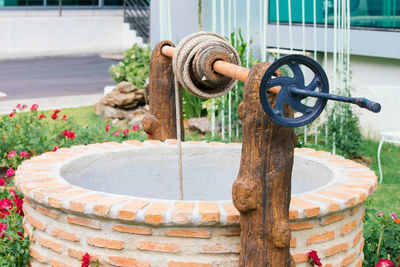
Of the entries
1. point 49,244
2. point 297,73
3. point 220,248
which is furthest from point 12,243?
point 297,73

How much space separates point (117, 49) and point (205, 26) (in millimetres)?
12052

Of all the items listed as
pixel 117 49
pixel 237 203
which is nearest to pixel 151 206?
pixel 237 203

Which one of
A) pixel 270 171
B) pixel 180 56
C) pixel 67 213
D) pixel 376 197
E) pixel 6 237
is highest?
pixel 180 56

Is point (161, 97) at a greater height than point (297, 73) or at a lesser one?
lesser

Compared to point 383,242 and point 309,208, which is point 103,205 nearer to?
point 309,208

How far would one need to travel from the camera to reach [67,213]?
3.33 meters

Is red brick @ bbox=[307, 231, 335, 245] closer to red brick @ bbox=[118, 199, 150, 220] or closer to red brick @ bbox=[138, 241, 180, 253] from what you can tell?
red brick @ bbox=[138, 241, 180, 253]

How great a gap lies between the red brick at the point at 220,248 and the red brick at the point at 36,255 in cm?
99

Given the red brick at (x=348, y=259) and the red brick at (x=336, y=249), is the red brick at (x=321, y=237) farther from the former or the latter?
the red brick at (x=348, y=259)

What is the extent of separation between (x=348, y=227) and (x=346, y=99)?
3.84 ft

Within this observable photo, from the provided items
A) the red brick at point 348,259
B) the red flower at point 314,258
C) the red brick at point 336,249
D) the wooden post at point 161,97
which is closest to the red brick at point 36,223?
the wooden post at point 161,97

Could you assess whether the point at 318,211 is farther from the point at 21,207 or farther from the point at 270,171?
the point at 21,207

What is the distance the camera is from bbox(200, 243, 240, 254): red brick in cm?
313

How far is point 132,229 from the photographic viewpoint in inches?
125
